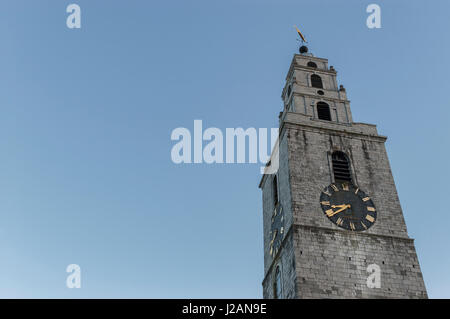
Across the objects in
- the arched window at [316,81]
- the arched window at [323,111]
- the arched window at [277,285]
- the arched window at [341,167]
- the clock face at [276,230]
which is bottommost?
the arched window at [277,285]

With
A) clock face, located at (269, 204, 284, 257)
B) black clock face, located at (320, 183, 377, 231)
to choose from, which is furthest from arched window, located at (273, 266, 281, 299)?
black clock face, located at (320, 183, 377, 231)

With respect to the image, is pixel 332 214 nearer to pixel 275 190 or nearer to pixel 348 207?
pixel 348 207

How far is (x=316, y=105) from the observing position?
36.1 metres

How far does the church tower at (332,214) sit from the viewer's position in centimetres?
2561

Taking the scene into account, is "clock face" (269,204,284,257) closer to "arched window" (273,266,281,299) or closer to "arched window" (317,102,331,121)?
"arched window" (273,266,281,299)

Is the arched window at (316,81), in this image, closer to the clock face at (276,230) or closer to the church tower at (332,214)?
the church tower at (332,214)

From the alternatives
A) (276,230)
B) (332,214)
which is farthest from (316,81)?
(332,214)

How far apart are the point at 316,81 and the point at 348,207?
13.7 metres

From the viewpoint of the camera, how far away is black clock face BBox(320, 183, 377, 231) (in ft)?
90.8

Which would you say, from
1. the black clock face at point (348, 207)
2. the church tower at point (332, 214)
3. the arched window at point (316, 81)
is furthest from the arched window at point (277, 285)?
the arched window at point (316, 81)

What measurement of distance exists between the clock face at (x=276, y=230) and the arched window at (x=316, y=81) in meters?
11.5

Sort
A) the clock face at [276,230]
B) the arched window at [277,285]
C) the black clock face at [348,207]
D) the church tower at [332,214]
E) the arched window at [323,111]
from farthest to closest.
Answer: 1. the arched window at [323,111]
2. the clock face at [276,230]
3. the arched window at [277,285]
4. the black clock face at [348,207]
5. the church tower at [332,214]
